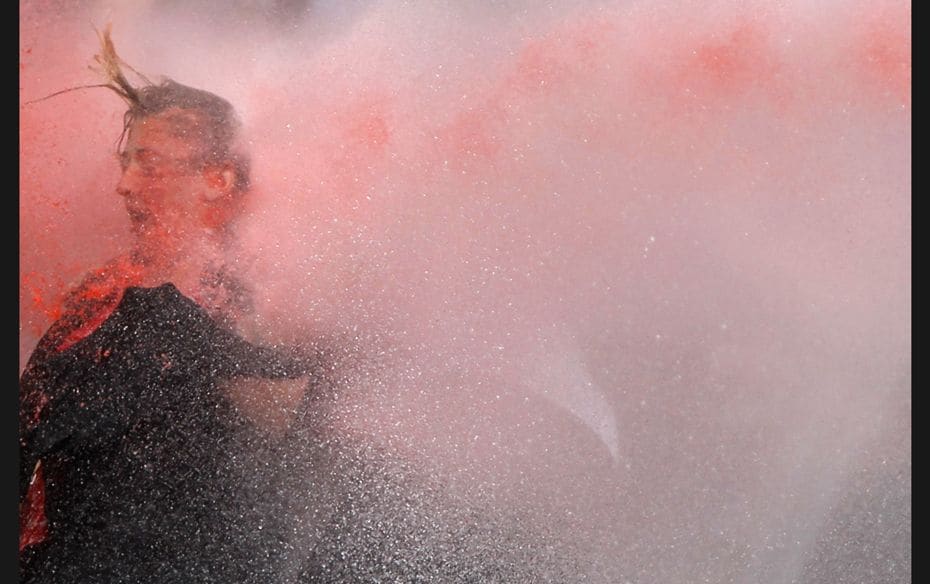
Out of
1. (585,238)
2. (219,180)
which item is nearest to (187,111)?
(219,180)

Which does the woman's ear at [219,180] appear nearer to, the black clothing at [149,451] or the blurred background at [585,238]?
the blurred background at [585,238]

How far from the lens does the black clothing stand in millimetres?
1771

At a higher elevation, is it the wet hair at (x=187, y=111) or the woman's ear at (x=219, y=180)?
the wet hair at (x=187, y=111)

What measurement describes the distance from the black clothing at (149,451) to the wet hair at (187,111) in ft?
1.22

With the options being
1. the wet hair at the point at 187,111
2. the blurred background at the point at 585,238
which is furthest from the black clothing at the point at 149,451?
the wet hair at the point at 187,111

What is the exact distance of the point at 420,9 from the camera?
1961mm

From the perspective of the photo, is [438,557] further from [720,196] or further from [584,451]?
[720,196]

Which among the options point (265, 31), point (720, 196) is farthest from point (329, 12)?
point (720, 196)

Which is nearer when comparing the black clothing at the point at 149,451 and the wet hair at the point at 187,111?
the black clothing at the point at 149,451

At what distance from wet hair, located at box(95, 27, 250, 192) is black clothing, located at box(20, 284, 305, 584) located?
0.37 metres

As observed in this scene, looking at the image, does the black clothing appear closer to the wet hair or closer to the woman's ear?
the woman's ear

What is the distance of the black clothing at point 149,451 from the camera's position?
1771 millimetres

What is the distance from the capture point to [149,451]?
179cm

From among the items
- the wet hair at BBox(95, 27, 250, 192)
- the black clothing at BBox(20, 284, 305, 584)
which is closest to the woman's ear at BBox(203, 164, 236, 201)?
the wet hair at BBox(95, 27, 250, 192)
